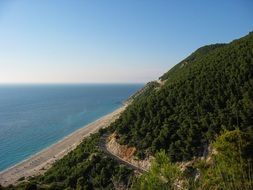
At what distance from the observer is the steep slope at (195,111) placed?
4144cm

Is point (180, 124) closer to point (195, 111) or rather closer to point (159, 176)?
point (195, 111)

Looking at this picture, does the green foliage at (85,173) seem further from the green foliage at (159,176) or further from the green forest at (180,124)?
the green foliage at (159,176)

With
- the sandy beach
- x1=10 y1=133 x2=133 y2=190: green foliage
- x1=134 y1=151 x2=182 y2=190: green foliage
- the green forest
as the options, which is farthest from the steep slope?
x1=134 y1=151 x2=182 y2=190: green foliage

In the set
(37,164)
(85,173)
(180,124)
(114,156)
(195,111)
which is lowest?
(37,164)

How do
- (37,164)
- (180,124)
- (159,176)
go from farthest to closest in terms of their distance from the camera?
Answer: (37,164)
(180,124)
(159,176)

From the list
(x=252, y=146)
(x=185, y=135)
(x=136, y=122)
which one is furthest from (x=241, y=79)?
(x=252, y=146)

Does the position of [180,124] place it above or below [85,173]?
above

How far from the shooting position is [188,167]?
38.2 meters

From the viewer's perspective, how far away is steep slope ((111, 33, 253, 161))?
136ft

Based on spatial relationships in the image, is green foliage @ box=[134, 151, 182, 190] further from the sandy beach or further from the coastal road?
the sandy beach

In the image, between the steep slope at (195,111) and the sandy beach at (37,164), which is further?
the sandy beach at (37,164)

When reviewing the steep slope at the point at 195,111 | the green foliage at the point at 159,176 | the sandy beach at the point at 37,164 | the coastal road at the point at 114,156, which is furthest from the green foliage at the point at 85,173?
the green foliage at the point at 159,176

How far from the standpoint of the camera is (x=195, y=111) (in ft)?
155

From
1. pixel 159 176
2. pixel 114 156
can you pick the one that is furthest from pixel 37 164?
pixel 159 176
